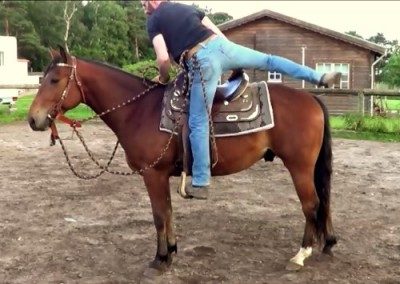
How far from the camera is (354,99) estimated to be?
23.9m

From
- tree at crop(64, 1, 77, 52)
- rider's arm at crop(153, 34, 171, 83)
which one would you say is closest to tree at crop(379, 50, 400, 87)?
rider's arm at crop(153, 34, 171, 83)

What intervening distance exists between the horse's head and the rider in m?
0.75

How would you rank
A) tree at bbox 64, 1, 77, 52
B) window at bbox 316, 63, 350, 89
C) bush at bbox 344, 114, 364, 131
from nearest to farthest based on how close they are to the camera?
1. bush at bbox 344, 114, 364, 131
2. window at bbox 316, 63, 350, 89
3. tree at bbox 64, 1, 77, 52

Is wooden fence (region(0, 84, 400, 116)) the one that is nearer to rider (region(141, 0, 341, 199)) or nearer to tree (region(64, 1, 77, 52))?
rider (region(141, 0, 341, 199))

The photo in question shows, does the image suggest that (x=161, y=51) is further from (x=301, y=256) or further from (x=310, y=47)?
(x=310, y=47)

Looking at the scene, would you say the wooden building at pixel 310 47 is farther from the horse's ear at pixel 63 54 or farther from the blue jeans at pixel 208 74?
the horse's ear at pixel 63 54

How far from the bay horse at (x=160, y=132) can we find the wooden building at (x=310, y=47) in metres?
19.8

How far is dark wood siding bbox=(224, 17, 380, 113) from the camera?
2416cm

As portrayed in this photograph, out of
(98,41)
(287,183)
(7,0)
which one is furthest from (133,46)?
(287,183)

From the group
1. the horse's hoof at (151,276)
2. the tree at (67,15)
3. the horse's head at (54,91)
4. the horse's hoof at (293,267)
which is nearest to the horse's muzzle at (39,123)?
the horse's head at (54,91)

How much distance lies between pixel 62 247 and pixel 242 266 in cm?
177

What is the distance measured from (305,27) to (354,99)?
12.7 feet

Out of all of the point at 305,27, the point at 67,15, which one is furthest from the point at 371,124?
the point at 67,15

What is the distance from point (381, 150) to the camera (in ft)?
36.8
